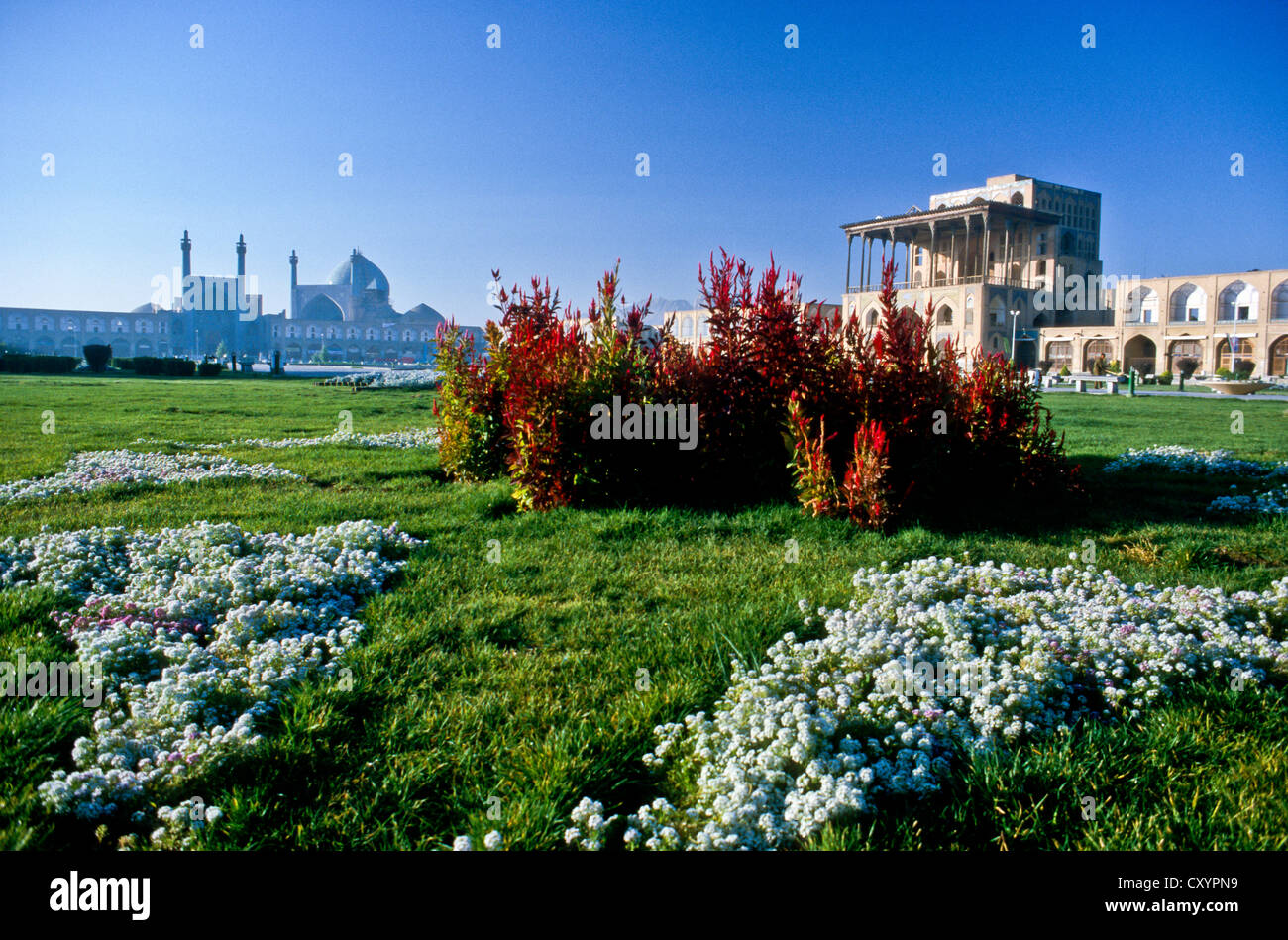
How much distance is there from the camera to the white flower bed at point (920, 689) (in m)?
2.68

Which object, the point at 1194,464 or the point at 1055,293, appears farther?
the point at 1055,293

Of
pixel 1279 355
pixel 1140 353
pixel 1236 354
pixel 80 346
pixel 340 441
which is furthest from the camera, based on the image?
pixel 80 346

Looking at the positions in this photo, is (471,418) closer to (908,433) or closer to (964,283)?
(908,433)

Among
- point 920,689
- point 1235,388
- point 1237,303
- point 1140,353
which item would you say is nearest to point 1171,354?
point 1140,353

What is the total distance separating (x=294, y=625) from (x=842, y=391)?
4610 millimetres

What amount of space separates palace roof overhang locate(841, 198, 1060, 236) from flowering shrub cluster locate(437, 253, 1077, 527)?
253ft

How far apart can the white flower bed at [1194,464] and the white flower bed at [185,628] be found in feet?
28.0

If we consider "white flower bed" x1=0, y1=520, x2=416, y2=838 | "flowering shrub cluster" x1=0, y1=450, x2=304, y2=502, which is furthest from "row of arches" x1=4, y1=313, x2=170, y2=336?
"white flower bed" x1=0, y1=520, x2=416, y2=838

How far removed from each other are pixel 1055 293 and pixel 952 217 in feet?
43.3

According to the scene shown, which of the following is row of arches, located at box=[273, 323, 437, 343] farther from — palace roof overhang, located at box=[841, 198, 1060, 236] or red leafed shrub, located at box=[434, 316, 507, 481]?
red leafed shrub, located at box=[434, 316, 507, 481]

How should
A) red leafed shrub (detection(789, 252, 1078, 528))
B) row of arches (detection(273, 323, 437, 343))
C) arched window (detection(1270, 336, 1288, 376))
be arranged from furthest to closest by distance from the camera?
row of arches (detection(273, 323, 437, 343)), arched window (detection(1270, 336, 1288, 376)), red leafed shrub (detection(789, 252, 1078, 528))

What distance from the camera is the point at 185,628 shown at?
4238 millimetres

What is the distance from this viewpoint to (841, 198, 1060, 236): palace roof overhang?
76.1 m

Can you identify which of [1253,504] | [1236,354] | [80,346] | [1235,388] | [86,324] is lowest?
[1253,504]
